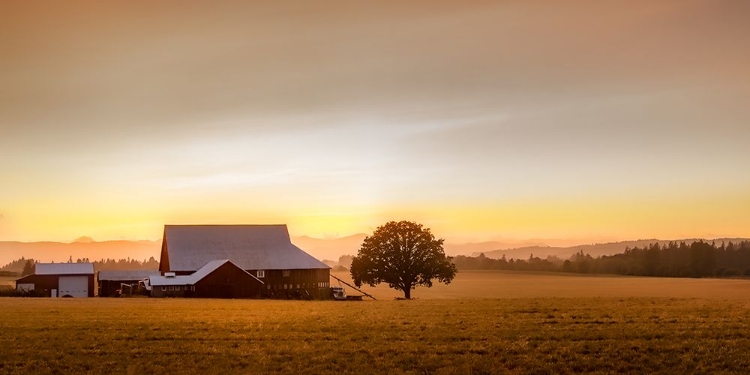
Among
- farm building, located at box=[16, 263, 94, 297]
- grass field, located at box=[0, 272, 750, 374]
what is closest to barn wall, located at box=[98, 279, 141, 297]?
farm building, located at box=[16, 263, 94, 297]

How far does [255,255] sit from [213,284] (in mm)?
11798

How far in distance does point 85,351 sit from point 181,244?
7309cm

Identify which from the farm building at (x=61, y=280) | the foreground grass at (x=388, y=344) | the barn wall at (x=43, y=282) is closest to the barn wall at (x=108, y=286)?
the farm building at (x=61, y=280)

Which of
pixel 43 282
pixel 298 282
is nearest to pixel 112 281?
pixel 43 282

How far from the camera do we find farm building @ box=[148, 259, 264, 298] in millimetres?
81688

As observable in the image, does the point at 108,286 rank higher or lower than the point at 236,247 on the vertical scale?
lower

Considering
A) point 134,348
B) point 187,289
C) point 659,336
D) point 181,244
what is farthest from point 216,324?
point 181,244

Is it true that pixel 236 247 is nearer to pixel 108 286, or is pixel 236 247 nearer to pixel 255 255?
pixel 255 255

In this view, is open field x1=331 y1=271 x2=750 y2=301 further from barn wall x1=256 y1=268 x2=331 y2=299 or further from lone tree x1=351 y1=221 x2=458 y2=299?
barn wall x1=256 y1=268 x2=331 y2=299

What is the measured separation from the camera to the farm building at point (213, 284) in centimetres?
8169

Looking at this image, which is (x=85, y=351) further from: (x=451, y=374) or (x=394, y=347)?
(x=451, y=374)

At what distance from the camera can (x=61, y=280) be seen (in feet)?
324

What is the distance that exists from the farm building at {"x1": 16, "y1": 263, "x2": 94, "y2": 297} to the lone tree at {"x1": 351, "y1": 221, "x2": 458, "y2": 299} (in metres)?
39.8

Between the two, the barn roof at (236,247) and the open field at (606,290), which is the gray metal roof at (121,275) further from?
the open field at (606,290)
